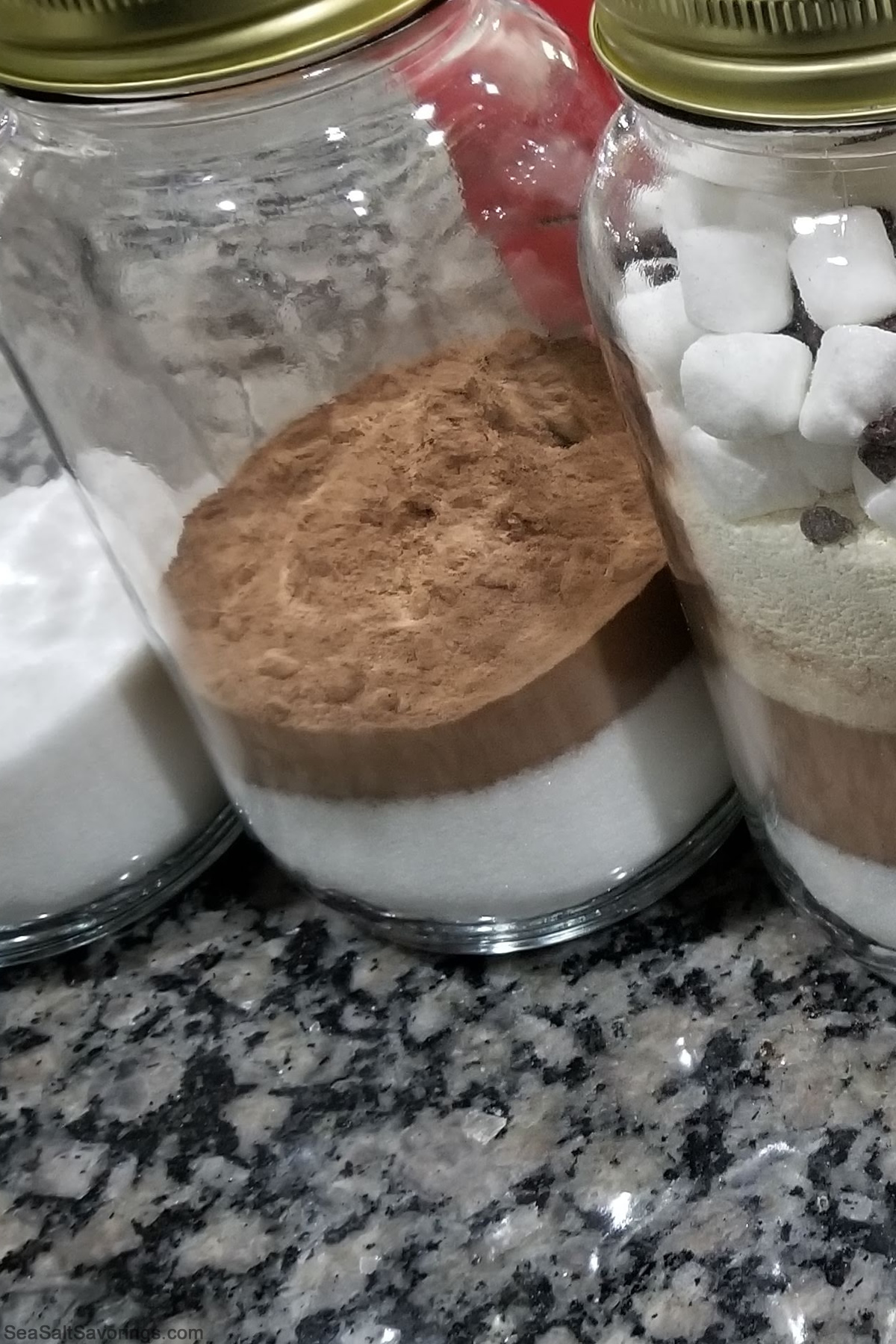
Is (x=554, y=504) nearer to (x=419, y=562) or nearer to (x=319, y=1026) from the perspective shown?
(x=419, y=562)

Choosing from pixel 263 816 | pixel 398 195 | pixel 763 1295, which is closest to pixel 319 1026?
pixel 263 816

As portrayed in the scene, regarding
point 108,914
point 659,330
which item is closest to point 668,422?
point 659,330

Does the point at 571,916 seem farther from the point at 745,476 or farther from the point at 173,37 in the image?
the point at 173,37

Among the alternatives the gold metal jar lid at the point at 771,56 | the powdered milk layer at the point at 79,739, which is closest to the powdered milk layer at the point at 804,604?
the gold metal jar lid at the point at 771,56

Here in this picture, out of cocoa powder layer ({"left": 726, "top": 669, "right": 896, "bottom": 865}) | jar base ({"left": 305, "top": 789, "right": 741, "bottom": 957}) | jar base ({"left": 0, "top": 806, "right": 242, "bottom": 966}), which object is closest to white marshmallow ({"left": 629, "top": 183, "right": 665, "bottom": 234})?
cocoa powder layer ({"left": 726, "top": 669, "right": 896, "bottom": 865})

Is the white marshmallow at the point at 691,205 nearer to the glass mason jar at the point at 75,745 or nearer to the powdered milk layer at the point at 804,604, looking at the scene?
the powdered milk layer at the point at 804,604
